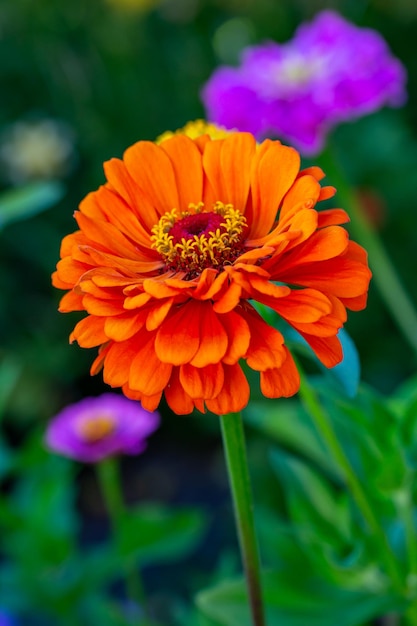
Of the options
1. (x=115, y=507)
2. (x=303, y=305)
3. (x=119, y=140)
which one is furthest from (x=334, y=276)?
(x=119, y=140)

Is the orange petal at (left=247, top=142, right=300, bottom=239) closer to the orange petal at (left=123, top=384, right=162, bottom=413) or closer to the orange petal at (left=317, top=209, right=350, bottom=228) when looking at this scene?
the orange petal at (left=317, top=209, right=350, bottom=228)

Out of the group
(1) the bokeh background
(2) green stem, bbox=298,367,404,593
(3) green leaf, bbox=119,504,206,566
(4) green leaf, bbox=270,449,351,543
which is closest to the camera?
(2) green stem, bbox=298,367,404,593

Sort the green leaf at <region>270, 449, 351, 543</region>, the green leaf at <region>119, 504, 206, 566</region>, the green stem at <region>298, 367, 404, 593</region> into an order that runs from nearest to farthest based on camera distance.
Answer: the green stem at <region>298, 367, 404, 593</region> → the green leaf at <region>270, 449, 351, 543</region> → the green leaf at <region>119, 504, 206, 566</region>

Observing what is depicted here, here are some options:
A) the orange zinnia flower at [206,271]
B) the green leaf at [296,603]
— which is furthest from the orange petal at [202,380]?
the green leaf at [296,603]

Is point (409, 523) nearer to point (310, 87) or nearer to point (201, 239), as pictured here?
point (201, 239)

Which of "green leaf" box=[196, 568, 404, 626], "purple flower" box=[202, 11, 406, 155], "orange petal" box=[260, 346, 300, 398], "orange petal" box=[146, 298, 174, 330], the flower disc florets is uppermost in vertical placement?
"purple flower" box=[202, 11, 406, 155]

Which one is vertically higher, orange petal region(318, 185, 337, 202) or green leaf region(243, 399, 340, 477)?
orange petal region(318, 185, 337, 202)

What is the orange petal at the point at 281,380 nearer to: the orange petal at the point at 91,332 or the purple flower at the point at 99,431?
the orange petal at the point at 91,332

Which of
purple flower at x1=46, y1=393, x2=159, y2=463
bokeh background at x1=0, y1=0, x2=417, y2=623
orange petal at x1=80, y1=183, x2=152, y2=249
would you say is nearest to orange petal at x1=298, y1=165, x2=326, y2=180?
orange petal at x1=80, y1=183, x2=152, y2=249
